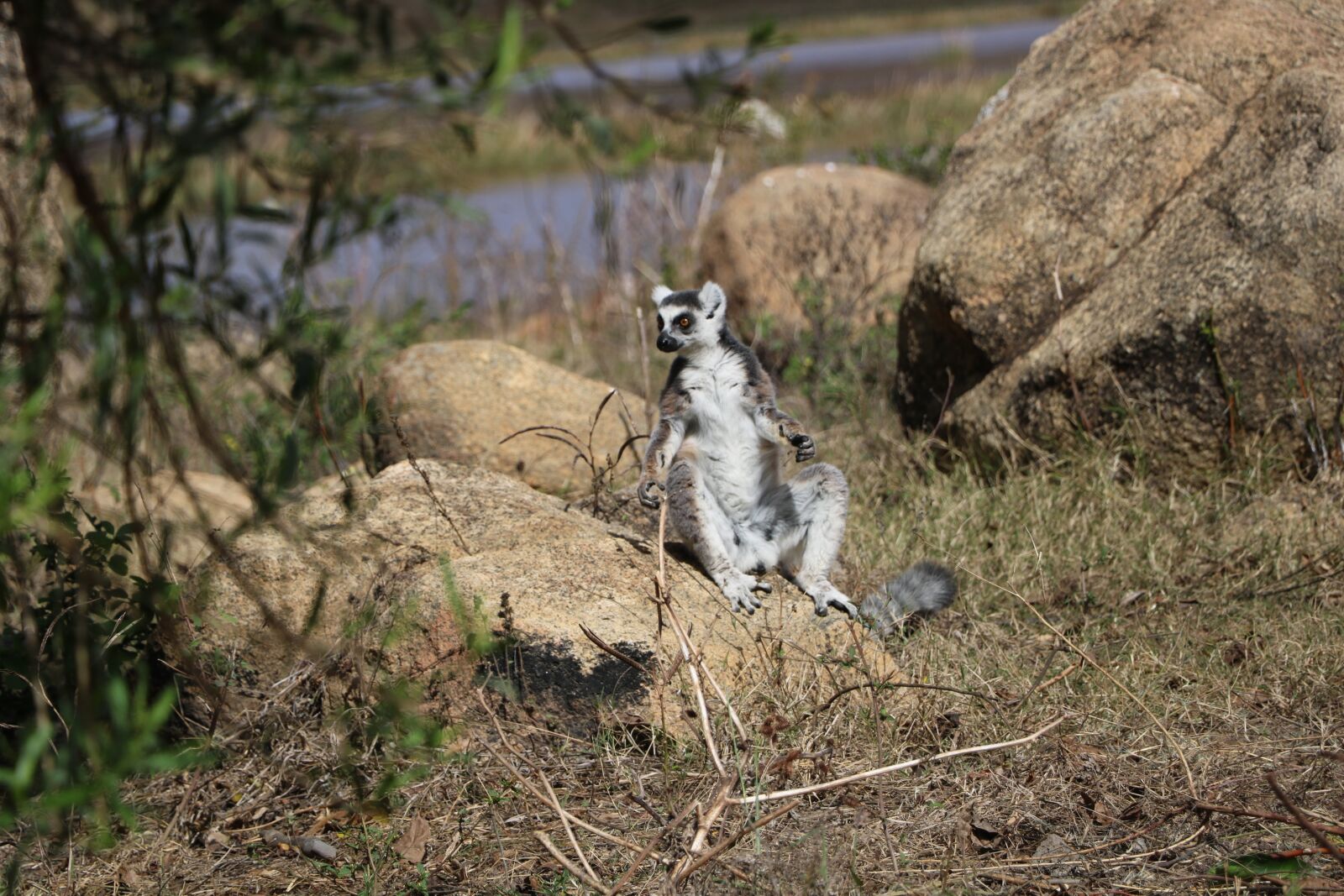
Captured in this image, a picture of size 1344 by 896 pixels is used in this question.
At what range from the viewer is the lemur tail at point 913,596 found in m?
4.36

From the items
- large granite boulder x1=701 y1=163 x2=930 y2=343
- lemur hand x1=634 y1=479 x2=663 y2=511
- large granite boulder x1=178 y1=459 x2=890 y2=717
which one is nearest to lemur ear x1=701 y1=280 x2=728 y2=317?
lemur hand x1=634 y1=479 x2=663 y2=511

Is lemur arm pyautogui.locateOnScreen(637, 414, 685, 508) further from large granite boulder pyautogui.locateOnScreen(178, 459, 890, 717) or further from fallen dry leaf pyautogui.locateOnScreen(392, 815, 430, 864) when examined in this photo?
fallen dry leaf pyautogui.locateOnScreen(392, 815, 430, 864)

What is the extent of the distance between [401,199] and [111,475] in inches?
220

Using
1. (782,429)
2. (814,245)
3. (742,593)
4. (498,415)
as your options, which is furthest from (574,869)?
(814,245)

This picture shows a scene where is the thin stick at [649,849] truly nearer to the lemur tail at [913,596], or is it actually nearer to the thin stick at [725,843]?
the thin stick at [725,843]

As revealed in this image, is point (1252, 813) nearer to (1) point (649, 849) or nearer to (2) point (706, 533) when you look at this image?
(1) point (649, 849)

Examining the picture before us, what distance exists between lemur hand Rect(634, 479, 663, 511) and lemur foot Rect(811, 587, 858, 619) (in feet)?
2.13

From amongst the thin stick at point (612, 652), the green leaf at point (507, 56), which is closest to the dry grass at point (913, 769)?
the thin stick at point (612, 652)

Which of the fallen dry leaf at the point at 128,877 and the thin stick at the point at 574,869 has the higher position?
the thin stick at the point at 574,869

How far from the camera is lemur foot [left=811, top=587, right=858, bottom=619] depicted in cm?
431

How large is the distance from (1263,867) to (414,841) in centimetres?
220

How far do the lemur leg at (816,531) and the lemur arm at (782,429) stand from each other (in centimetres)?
11

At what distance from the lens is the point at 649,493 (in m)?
4.36

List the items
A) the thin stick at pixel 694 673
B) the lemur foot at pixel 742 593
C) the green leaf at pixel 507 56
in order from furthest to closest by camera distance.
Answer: the lemur foot at pixel 742 593 < the thin stick at pixel 694 673 < the green leaf at pixel 507 56
